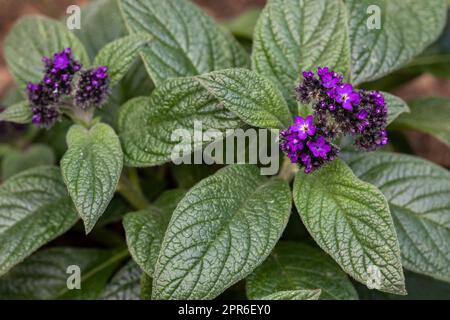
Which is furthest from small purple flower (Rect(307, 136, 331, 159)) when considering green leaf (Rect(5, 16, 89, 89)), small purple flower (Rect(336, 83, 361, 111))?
green leaf (Rect(5, 16, 89, 89))

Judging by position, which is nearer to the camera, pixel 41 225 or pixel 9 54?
pixel 41 225

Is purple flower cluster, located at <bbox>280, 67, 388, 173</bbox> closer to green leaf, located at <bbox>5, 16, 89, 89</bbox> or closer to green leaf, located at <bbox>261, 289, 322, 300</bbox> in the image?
green leaf, located at <bbox>261, 289, 322, 300</bbox>

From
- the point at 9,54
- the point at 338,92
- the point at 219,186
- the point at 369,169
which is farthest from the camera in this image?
the point at 9,54

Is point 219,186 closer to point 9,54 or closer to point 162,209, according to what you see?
point 162,209

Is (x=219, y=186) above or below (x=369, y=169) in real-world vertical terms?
above

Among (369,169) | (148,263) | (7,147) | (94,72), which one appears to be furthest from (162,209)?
(7,147)

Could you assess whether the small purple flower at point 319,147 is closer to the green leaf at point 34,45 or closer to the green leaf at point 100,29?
the green leaf at point 34,45
